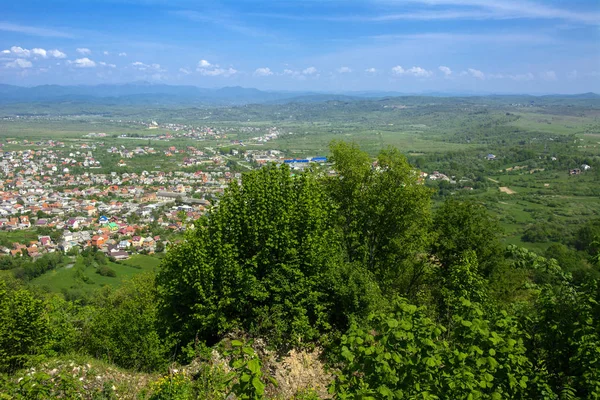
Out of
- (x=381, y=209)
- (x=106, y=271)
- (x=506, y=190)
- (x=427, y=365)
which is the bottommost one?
(x=106, y=271)

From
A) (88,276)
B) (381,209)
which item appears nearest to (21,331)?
(381,209)

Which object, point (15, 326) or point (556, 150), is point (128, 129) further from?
point (15, 326)

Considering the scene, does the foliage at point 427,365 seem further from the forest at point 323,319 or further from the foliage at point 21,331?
the foliage at point 21,331

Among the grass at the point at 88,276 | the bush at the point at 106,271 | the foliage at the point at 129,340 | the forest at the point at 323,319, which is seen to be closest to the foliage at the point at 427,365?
the forest at the point at 323,319

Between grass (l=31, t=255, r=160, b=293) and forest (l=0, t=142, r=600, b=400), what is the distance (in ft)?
A: 83.0

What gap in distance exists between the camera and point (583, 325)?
492 cm

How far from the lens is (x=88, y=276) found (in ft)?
130

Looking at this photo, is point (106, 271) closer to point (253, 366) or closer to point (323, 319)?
point (323, 319)

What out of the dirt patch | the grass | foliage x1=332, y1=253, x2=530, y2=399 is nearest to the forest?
foliage x1=332, y1=253, x2=530, y2=399

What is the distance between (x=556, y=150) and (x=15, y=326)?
117 metres

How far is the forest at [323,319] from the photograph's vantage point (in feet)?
13.9

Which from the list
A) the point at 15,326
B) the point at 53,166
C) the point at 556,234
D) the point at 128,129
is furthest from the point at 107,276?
the point at 128,129

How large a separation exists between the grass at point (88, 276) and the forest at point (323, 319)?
25.3m

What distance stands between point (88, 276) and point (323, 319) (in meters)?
38.0
